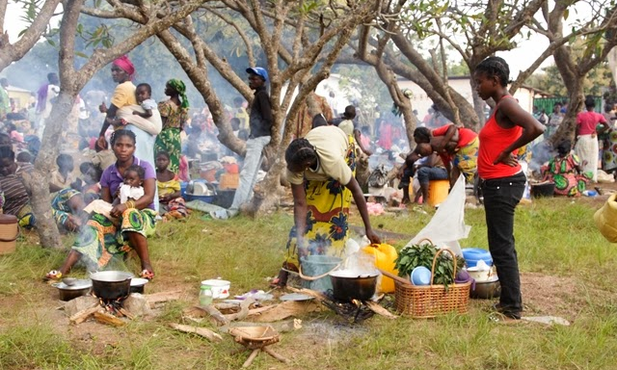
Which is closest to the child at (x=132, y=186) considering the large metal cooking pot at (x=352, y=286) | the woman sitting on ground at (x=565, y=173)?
the large metal cooking pot at (x=352, y=286)

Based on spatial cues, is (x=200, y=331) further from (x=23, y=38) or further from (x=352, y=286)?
(x=23, y=38)

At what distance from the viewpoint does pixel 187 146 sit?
47.6 ft

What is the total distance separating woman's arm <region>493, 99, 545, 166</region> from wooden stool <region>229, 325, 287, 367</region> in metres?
1.89

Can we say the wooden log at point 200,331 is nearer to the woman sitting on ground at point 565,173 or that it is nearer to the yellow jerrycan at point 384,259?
the yellow jerrycan at point 384,259

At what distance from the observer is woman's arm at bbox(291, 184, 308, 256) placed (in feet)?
16.4

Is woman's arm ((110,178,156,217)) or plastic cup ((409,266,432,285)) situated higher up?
woman's arm ((110,178,156,217))

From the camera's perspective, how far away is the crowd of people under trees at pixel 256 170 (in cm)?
450

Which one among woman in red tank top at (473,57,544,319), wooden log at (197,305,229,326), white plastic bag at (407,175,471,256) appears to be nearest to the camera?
wooden log at (197,305,229,326)

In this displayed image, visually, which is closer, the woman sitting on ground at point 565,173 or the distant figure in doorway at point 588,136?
the woman sitting on ground at point 565,173

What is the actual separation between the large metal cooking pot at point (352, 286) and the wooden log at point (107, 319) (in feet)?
4.45

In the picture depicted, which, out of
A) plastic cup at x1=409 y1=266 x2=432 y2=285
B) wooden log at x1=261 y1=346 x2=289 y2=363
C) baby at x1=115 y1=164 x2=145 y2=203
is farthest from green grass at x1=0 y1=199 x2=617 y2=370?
baby at x1=115 y1=164 x2=145 y2=203

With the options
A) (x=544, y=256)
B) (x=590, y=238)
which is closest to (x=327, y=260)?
(x=544, y=256)

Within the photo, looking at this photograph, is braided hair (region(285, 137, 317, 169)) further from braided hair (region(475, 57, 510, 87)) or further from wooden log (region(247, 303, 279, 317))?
braided hair (region(475, 57, 510, 87))

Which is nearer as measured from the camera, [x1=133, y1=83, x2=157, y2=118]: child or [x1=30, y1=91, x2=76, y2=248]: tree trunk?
[x1=30, y1=91, x2=76, y2=248]: tree trunk
